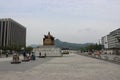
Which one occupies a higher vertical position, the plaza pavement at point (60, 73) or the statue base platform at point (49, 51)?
the statue base platform at point (49, 51)

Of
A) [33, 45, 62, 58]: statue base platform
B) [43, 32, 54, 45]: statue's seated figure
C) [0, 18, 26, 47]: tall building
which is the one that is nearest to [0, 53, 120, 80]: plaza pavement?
[33, 45, 62, 58]: statue base platform

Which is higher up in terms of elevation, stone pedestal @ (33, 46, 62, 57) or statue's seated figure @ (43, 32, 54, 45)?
statue's seated figure @ (43, 32, 54, 45)

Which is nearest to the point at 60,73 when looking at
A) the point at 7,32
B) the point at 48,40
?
the point at 48,40

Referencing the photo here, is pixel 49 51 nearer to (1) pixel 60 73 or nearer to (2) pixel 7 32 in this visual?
(1) pixel 60 73

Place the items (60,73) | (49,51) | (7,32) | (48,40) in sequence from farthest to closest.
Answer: (7,32)
(48,40)
(49,51)
(60,73)

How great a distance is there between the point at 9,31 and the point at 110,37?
75827 mm

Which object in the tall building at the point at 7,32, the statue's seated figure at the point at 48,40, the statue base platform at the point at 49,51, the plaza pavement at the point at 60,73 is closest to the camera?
the plaza pavement at the point at 60,73

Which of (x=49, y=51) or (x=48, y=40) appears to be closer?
(x=49, y=51)

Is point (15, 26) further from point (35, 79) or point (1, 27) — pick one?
point (35, 79)

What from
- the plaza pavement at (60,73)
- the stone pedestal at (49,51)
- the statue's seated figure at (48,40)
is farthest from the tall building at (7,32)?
the plaza pavement at (60,73)

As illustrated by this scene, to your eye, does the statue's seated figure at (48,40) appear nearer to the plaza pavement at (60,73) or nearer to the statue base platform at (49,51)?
the statue base platform at (49,51)

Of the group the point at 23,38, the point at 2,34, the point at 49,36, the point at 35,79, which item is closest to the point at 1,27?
the point at 2,34

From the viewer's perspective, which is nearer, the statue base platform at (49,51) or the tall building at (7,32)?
the statue base platform at (49,51)

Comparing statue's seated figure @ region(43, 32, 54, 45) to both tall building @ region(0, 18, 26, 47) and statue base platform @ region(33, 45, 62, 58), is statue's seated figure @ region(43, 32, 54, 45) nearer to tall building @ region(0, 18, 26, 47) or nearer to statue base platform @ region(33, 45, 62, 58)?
statue base platform @ region(33, 45, 62, 58)
